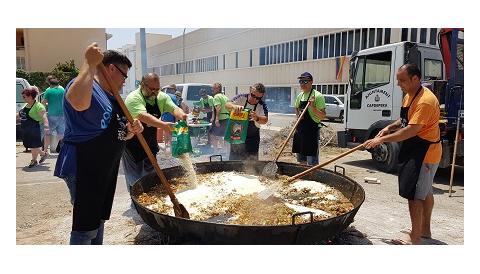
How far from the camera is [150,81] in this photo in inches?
140

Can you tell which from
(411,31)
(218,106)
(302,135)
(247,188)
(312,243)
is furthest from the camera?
(411,31)

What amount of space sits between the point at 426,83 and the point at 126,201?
207 inches

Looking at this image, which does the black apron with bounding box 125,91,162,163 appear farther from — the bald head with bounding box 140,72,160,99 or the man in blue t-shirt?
the man in blue t-shirt

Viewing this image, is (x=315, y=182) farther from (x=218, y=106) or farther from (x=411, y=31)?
(x=411, y=31)

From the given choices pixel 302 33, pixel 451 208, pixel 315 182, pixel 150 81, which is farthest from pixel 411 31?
pixel 150 81

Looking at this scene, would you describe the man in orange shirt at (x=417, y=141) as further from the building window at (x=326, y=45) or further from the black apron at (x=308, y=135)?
the building window at (x=326, y=45)

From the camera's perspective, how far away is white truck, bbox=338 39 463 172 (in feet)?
21.1

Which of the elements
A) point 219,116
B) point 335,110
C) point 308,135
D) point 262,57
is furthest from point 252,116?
point 262,57

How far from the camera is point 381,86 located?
22.1ft

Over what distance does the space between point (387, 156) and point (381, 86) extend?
4.65 ft

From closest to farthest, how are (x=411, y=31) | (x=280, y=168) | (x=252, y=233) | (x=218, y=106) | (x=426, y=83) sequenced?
(x=252, y=233) < (x=280, y=168) < (x=426, y=83) < (x=218, y=106) < (x=411, y=31)

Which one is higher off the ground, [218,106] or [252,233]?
[218,106]

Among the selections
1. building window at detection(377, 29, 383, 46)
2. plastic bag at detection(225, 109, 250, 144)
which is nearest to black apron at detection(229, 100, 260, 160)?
plastic bag at detection(225, 109, 250, 144)

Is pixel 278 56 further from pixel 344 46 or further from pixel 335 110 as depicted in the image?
pixel 335 110
